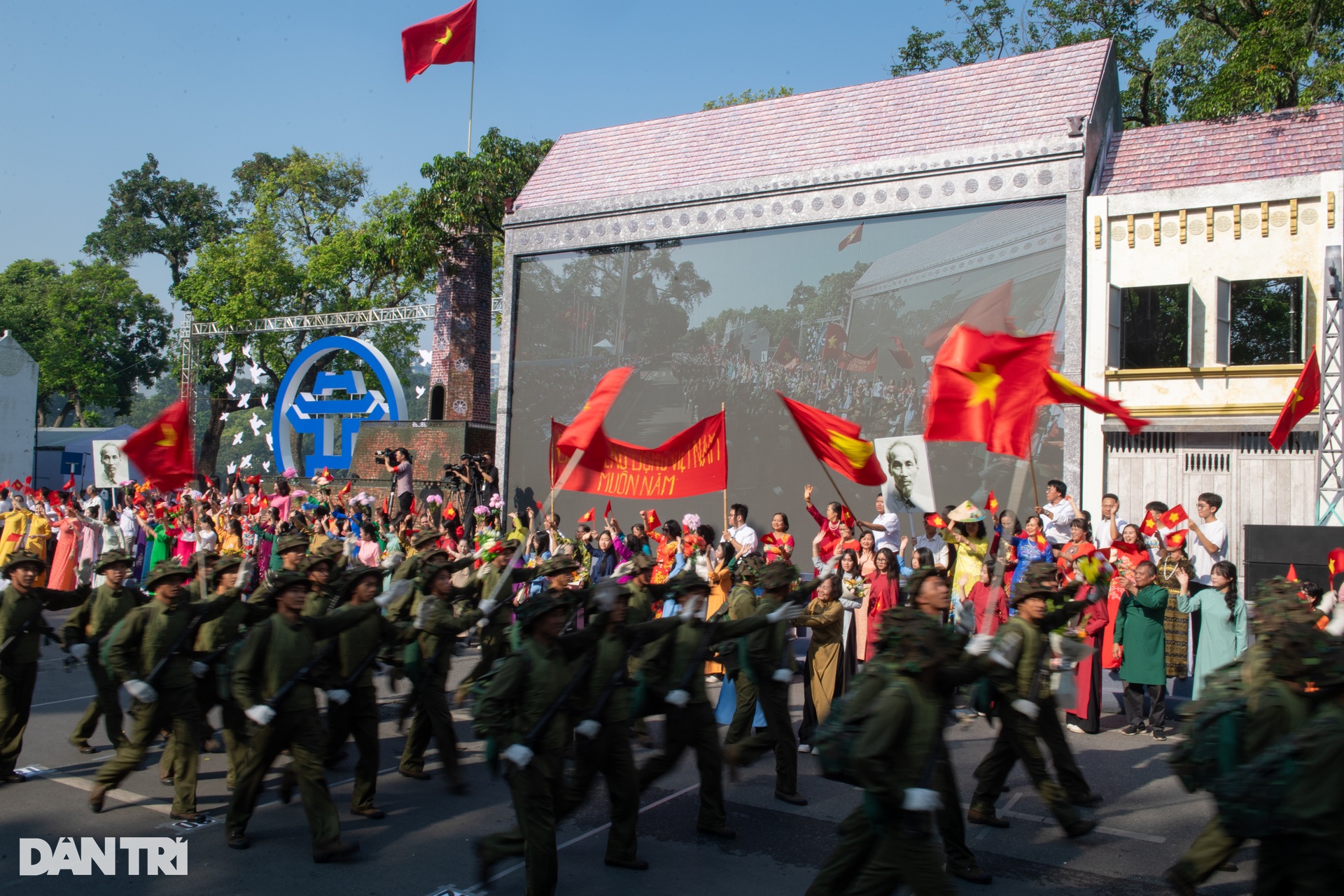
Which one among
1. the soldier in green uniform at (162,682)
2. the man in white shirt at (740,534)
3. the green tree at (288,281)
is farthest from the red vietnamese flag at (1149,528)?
the green tree at (288,281)

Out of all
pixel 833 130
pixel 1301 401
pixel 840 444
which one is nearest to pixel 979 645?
pixel 840 444

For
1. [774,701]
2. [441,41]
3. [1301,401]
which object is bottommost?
[774,701]

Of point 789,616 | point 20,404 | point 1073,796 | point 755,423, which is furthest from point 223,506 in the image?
point 20,404

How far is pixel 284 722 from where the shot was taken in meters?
6.78

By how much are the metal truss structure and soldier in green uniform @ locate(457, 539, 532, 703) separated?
19.1 metres

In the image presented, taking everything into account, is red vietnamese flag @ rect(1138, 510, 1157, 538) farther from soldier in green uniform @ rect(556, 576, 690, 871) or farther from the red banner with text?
soldier in green uniform @ rect(556, 576, 690, 871)

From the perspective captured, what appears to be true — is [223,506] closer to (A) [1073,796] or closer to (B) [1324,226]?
(A) [1073,796]

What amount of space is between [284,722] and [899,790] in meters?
3.99

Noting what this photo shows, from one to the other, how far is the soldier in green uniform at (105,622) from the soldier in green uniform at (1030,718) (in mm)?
6565

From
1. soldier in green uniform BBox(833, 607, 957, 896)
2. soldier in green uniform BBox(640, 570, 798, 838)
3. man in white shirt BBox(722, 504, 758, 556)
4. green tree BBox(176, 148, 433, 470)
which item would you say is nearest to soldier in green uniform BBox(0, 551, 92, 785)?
soldier in green uniform BBox(640, 570, 798, 838)

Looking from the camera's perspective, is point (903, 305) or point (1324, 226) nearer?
point (1324, 226)

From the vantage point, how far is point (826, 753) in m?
5.04

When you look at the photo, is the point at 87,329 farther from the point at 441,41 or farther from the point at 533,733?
the point at 533,733

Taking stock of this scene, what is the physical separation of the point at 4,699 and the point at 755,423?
11940mm
